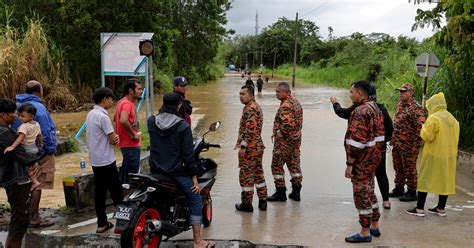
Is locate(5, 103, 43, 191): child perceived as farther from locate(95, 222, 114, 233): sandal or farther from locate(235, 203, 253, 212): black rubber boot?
locate(235, 203, 253, 212): black rubber boot

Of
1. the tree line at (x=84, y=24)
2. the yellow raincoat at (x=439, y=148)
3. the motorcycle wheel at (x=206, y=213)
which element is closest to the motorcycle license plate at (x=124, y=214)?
the motorcycle wheel at (x=206, y=213)

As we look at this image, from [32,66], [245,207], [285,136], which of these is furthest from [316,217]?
[32,66]

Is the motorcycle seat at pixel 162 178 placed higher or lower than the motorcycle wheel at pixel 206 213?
higher

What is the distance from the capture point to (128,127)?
576cm

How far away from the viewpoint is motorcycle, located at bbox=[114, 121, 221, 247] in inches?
172

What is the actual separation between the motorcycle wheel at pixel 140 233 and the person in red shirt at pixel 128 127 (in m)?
1.52

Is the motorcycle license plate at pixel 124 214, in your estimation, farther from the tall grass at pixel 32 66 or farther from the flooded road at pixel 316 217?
the tall grass at pixel 32 66

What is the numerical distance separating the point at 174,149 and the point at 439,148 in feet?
11.0

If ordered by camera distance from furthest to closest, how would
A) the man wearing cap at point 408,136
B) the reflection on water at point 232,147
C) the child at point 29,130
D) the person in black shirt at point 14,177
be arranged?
1. the reflection on water at point 232,147
2. the man wearing cap at point 408,136
3. the child at point 29,130
4. the person in black shirt at point 14,177

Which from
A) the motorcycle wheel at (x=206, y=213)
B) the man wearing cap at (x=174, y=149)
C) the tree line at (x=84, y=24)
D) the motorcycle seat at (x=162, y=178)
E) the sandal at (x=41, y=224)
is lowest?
the sandal at (x=41, y=224)

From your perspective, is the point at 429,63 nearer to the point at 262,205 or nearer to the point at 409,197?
the point at 409,197

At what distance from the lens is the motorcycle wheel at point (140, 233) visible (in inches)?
170

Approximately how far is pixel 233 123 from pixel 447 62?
837 centimetres

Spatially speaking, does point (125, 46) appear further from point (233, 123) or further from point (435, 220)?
point (435, 220)
